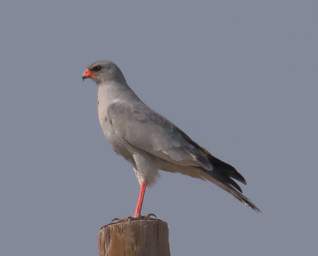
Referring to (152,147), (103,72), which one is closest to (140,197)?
(152,147)

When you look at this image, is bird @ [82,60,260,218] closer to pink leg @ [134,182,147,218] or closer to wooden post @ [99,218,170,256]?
pink leg @ [134,182,147,218]

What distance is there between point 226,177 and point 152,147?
1.03 m

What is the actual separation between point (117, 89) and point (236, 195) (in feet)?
7.69

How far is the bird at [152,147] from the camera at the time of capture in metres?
9.03

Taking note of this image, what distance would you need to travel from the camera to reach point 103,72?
33.0 ft

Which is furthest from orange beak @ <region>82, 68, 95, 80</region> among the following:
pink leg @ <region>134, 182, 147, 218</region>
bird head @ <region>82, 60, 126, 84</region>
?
pink leg @ <region>134, 182, 147, 218</region>

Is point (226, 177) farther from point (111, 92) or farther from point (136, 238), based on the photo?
point (136, 238)

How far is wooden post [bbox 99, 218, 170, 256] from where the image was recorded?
5812 mm

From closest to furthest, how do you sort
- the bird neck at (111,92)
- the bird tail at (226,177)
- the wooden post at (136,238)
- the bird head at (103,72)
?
the wooden post at (136,238), the bird tail at (226,177), the bird neck at (111,92), the bird head at (103,72)

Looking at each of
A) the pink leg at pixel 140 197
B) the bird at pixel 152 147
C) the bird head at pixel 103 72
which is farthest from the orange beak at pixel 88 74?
the pink leg at pixel 140 197

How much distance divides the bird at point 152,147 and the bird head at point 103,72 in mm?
413

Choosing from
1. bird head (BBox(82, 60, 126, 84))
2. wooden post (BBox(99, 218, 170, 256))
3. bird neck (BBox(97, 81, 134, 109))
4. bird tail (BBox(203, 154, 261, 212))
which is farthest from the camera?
bird head (BBox(82, 60, 126, 84))

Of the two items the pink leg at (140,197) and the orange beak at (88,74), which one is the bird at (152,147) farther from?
the orange beak at (88,74)

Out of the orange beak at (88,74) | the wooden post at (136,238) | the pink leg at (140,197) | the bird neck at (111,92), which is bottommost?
the wooden post at (136,238)
